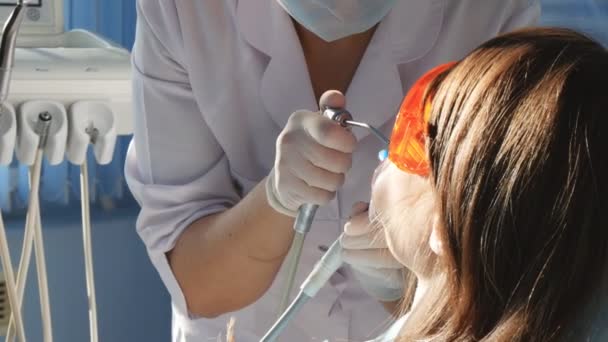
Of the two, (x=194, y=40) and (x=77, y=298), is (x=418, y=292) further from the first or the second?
(x=77, y=298)

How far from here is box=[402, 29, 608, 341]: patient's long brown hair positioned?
0.82m

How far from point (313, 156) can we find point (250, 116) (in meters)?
0.31

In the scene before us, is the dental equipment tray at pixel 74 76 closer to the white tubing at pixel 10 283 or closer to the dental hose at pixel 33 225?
the dental hose at pixel 33 225

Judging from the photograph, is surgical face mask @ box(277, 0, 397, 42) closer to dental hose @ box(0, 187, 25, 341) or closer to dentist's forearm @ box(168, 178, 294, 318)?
dentist's forearm @ box(168, 178, 294, 318)

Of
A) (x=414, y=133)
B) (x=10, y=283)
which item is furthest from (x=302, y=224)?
(x=10, y=283)

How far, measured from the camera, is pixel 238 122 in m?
1.50

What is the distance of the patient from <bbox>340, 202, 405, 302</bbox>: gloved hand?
0.27m

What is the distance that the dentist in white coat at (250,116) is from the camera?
146 centimetres

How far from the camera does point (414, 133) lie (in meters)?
0.97

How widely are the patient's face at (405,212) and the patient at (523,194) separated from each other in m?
0.07

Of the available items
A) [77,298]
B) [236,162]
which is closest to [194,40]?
[236,162]

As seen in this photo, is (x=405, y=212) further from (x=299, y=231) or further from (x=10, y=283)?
(x=10, y=283)

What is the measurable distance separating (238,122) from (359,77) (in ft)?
0.66

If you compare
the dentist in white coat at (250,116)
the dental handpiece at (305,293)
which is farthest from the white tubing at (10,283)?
the dental handpiece at (305,293)
